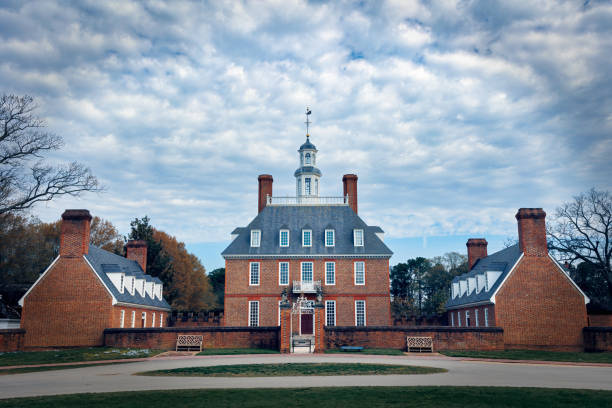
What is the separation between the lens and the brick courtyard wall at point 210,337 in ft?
91.1

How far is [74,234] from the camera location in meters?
30.6

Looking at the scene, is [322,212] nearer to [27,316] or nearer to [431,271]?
[27,316]

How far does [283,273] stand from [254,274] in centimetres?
226

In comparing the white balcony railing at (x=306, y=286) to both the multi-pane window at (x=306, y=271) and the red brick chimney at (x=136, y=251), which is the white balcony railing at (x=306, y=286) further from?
the red brick chimney at (x=136, y=251)

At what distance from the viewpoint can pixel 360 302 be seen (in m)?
38.8

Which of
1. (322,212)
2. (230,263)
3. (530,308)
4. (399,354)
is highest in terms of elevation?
(322,212)

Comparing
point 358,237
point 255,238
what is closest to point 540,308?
point 358,237

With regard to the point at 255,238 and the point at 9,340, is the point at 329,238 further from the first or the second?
the point at 9,340

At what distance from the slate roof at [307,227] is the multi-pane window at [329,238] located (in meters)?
0.27

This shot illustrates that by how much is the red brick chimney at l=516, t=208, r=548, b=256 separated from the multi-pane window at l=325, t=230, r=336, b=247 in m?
14.6

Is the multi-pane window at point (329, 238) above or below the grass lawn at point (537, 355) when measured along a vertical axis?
above

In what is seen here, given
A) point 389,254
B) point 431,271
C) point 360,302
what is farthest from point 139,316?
point 431,271

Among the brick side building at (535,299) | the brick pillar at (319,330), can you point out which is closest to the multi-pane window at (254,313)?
the brick pillar at (319,330)

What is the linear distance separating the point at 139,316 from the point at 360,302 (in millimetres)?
16171
